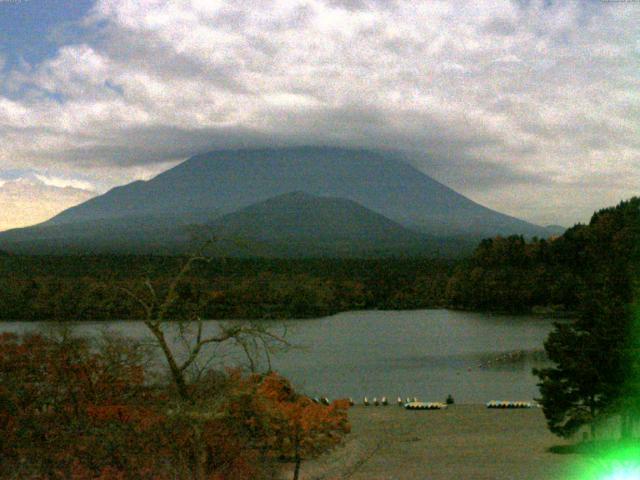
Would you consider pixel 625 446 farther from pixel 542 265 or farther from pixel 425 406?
pixel 542 265

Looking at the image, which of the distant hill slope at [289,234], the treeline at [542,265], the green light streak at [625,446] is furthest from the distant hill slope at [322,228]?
the green light streak at [625,446]

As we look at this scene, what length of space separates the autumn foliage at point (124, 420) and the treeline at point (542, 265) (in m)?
56.5

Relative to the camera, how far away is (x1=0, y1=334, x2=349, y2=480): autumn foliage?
11.3 m

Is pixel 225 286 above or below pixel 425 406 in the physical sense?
above

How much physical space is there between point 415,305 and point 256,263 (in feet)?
61.3

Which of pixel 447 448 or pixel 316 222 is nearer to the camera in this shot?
pixel 447 448

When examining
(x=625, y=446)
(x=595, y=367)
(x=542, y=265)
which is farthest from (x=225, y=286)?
(x=625, y=446)

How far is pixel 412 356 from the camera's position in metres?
40.1

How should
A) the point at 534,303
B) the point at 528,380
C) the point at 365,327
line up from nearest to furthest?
the point at 528,380, the point at 365,327, the point at 534,303

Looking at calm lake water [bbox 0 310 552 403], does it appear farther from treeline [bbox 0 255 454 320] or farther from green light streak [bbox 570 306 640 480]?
green light streak [bbox 570 306 640 480]

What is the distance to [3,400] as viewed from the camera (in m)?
12.3

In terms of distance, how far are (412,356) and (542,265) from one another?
3625 cm

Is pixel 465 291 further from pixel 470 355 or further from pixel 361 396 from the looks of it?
pixel 361 396

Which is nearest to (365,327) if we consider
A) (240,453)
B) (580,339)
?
(580,339)
